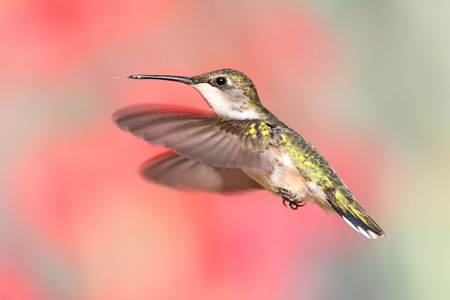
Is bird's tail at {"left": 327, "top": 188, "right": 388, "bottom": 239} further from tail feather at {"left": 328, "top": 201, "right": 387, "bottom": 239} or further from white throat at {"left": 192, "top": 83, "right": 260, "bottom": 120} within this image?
white throat at {"left": 192, "top": 83, "right": 260, "bottom": 120}

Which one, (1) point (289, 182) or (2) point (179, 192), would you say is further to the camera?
(2) point (179, 192)

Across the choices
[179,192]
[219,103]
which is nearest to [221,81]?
[219,103]

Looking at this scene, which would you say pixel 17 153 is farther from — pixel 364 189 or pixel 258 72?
pixel 364 189

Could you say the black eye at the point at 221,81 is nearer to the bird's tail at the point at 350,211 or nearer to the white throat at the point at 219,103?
the white throat at the point at 219,103

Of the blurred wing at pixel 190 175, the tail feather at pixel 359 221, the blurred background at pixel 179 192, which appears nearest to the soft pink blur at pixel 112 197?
the blurred background at pixel 179 192

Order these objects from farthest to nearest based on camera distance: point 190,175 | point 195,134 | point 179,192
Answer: point 179,192, point 190,175, point 195,134

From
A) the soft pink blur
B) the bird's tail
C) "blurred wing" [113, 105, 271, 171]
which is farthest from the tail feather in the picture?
the soft pink blur

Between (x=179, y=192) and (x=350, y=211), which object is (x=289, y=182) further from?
(x=179, y=192)

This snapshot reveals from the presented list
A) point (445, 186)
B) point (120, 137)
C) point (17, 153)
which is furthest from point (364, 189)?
point (17, 153)
